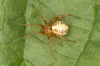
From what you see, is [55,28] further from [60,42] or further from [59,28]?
[60,42]

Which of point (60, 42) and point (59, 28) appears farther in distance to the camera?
point (59, 28)

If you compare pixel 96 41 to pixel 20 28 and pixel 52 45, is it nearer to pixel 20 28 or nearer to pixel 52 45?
pixel 52 45

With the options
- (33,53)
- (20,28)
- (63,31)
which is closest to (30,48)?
(33,53)

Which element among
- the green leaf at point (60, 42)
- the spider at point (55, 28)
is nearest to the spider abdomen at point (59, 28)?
the spider at point (55, 28)

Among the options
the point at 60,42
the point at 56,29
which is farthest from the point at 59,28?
the point at 60,42

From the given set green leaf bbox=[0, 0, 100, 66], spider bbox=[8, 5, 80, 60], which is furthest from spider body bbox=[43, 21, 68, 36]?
green leaf bbox=[0, 0, 100, 66]

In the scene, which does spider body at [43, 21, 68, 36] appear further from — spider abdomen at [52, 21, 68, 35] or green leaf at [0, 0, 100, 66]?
green leaf at [0, 0, 100, 66]
